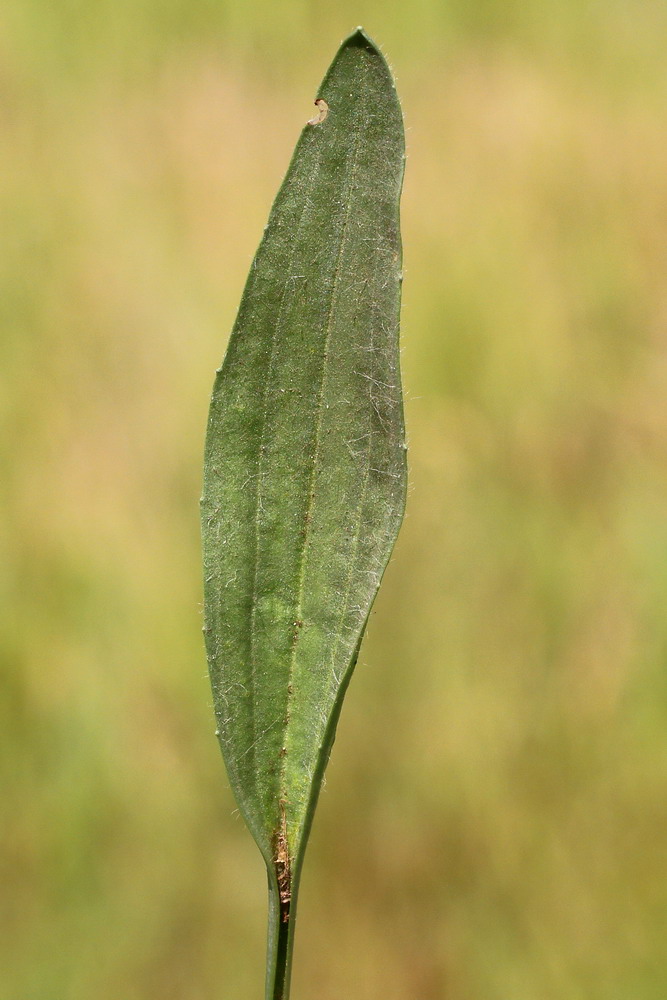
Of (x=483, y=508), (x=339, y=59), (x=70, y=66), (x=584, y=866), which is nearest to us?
(x=339, y=59)

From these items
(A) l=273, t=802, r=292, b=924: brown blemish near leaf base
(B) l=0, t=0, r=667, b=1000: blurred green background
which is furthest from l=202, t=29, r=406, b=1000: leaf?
(B) l=0, t=0, r=667, b=1000: blurred green background

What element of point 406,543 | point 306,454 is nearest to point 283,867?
point 306,454


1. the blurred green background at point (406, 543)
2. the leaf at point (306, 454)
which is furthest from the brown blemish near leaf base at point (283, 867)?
the blurred green background at point (406, 543)

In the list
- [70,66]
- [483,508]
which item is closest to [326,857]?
[483,508]

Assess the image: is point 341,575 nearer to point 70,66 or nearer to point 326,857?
point 326,857

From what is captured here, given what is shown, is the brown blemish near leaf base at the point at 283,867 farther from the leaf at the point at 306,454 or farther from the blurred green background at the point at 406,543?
the blurred green background at the point at 406,543

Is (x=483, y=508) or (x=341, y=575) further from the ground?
(x=483, y=508)
